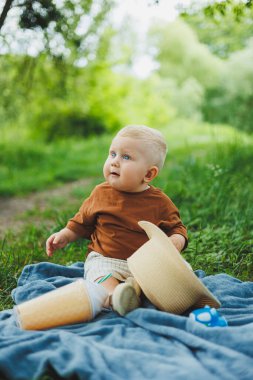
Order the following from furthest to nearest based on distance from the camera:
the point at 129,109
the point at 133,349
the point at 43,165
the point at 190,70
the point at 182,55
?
the point at 190,70, the point at 182,55, the point at 129,109, the point at 43,165, the point at 133,349

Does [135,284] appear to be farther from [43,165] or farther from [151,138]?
[43,165]

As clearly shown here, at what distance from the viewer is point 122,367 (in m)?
1.55

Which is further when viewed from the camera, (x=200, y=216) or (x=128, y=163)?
(x=200, y=216)

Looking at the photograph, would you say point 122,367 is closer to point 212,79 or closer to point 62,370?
point 62,370

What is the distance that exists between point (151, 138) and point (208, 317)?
887 mm

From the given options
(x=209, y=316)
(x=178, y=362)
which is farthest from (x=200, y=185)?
(x=178, y=362)

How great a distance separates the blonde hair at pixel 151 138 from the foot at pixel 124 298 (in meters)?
0.66

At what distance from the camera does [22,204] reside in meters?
4.80

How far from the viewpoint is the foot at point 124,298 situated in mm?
1879

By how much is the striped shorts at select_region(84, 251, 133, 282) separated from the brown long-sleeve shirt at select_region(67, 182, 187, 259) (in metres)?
0.04

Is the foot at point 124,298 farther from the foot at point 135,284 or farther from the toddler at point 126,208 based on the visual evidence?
the toddler at point 126,208

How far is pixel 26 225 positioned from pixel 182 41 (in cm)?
1158

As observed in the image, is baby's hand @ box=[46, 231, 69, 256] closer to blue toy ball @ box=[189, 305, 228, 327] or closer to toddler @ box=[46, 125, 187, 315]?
toddler @ box=[46, 125, 187, 315]

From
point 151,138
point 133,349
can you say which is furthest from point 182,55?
point 133,349
